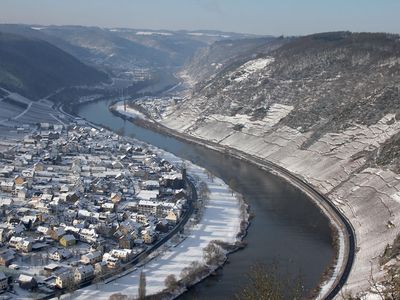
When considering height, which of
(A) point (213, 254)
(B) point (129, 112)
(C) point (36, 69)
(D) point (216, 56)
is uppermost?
(D) point (216, 56)

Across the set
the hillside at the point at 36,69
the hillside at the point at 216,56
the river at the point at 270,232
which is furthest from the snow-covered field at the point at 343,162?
the hillside at the point at 216,56

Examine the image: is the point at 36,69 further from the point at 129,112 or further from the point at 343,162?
the point at 343,162

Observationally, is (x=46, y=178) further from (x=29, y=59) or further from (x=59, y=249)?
(x=29, y=59)

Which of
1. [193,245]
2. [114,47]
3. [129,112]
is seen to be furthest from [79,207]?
[114,47]

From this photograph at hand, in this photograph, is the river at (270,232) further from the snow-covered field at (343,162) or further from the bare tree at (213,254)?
A: the snow-covered field at (343,162)

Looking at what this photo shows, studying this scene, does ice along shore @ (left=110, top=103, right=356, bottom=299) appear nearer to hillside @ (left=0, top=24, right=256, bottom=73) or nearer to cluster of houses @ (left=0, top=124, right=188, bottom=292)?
cluster of houses @ (left=0, top=124, right=188, bottom=292)
